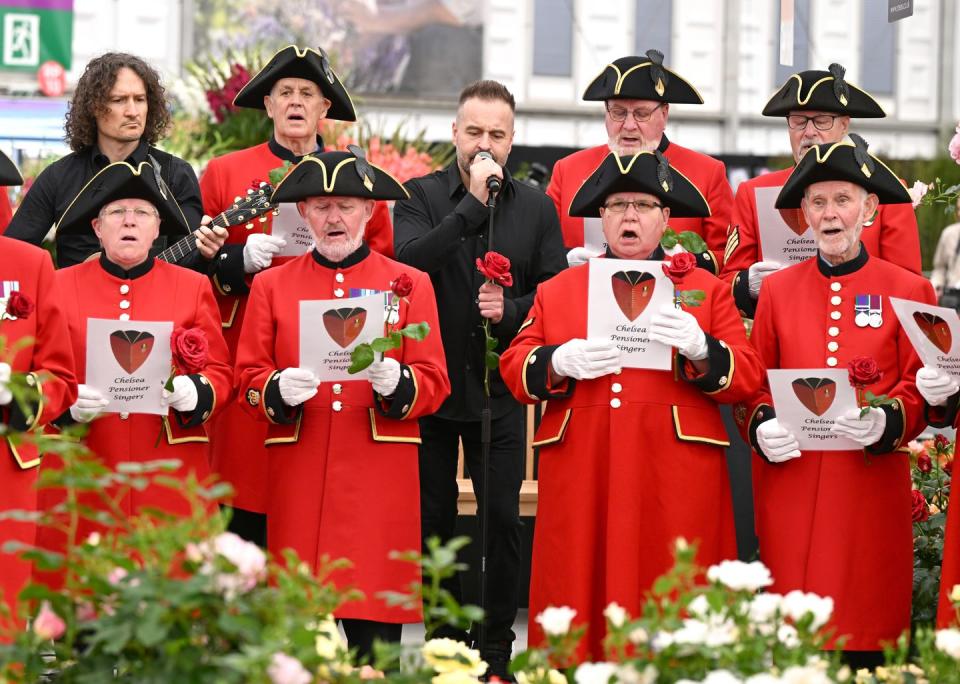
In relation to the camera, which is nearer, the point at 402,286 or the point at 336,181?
the point at 402,286

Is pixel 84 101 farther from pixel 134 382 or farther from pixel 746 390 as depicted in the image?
pixel 746 390

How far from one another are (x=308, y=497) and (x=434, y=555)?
8.47 feet

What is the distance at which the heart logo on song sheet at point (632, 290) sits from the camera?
191 inches

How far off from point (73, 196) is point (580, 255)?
76.6 inches

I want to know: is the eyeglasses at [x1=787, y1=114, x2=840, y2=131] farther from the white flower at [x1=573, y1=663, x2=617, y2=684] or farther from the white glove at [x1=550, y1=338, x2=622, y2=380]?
the white flower at [x1=573, y1=663, x2=617, y2=684]

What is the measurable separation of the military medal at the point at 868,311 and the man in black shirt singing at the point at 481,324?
49.7 inches

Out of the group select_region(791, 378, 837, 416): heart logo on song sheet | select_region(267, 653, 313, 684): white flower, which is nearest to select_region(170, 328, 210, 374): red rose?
select_region(791, 378, 837, 416): heart logo on song sheet

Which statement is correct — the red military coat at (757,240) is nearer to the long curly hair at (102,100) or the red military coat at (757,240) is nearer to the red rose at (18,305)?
the long curly hair at (102,100)

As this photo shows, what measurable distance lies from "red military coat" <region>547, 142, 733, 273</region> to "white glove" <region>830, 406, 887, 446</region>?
1.24 m

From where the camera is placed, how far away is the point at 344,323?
16.4ft

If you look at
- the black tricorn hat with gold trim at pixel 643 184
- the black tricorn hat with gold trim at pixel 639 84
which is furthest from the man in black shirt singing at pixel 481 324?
the black tricorn hat with gold trim at pixel 643 184

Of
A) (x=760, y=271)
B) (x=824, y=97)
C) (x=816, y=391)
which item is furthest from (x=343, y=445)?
(x=824, y=97)

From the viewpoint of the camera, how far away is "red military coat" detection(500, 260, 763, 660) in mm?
4949

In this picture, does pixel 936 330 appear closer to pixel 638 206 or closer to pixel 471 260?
pixel 638 206
